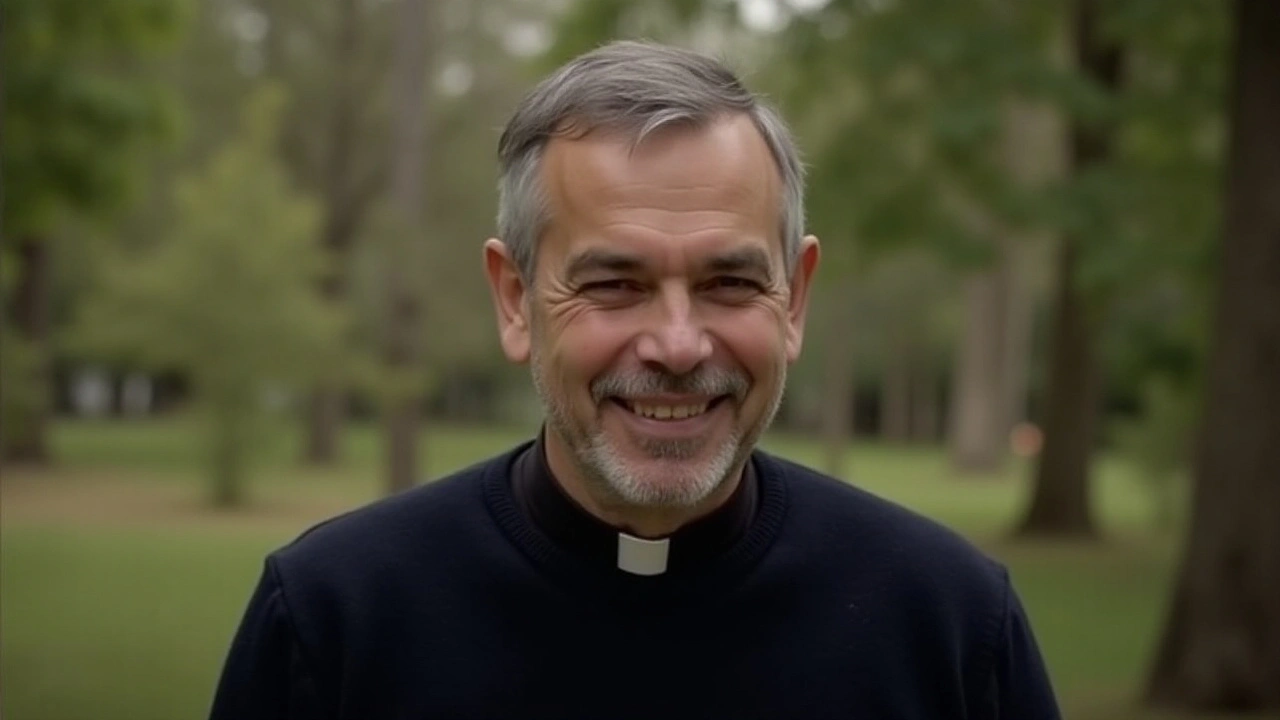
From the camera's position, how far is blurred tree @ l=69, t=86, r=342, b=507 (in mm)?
28688

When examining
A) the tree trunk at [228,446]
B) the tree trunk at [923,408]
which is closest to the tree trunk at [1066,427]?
the tree trunk at [228,446]

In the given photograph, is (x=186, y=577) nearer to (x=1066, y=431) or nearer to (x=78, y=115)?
(x=78, y=115)

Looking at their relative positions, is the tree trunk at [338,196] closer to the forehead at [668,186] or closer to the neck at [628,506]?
the neck at [628,506]

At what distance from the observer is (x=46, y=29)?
13.4m

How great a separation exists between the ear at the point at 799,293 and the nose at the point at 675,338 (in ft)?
0.67

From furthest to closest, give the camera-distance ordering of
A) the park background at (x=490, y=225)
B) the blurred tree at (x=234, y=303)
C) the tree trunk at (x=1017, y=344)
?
the tree trunk at (x=1017, y=344), the blurred tree at (x=234, y=303), the park background at (x=490, y=225)

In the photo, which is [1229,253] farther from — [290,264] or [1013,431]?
[1013,431]

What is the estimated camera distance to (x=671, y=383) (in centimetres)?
248

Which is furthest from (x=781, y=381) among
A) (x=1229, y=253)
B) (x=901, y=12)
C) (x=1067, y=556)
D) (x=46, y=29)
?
(x=1067, y=556)

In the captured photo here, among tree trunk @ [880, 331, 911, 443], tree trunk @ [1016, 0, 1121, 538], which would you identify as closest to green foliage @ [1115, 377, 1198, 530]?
tree trunk @ [1016, 0, 1121, 538]

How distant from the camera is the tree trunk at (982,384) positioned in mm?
40125

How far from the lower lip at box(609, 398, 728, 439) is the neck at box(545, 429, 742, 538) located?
92mm

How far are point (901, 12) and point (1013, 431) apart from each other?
42614mm

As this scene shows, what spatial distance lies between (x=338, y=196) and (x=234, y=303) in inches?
511
